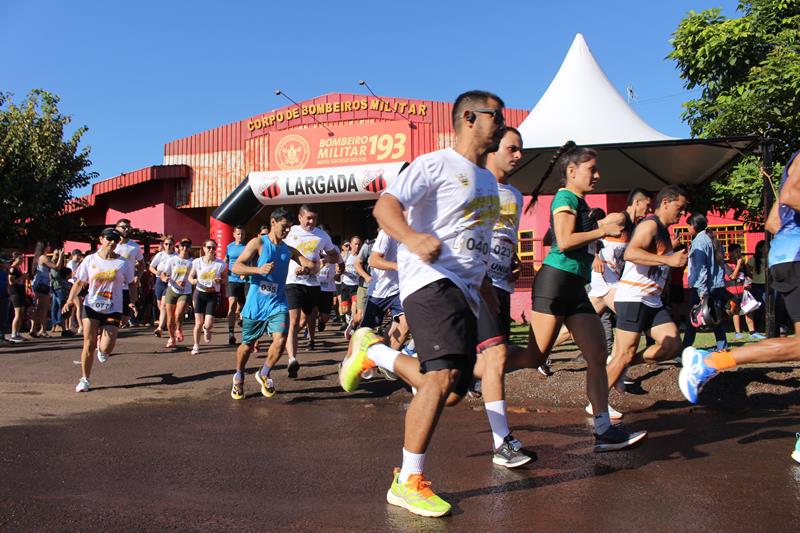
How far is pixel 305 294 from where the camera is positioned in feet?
30.2

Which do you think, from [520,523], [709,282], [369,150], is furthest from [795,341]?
[369,150]

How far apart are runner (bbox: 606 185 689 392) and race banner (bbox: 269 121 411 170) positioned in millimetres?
16016

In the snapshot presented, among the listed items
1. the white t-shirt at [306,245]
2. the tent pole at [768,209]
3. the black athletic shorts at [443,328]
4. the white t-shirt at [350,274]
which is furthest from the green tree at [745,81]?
the black athletic shorts at [443,328]

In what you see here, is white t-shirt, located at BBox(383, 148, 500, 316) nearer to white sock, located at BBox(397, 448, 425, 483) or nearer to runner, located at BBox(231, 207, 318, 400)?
white sock, located at BBox(397, 448, 425, 483)

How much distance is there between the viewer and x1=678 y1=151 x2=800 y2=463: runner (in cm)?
422

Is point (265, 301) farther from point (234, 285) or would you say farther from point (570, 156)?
point (234, 285)

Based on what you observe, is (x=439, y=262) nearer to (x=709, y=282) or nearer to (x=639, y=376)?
(x=639, y=376)

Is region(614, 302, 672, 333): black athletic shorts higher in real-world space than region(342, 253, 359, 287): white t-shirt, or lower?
lower

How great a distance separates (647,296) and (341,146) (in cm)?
1719

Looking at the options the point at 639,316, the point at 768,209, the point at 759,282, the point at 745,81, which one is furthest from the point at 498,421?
the point at 745,81

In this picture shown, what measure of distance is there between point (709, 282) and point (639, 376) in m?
3.14

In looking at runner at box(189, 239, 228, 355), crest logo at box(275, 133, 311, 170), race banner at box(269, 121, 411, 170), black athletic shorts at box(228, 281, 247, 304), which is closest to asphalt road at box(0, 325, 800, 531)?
runner at box(189, 239, 228, 355)

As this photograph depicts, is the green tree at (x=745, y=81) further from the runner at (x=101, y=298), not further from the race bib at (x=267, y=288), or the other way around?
the runner at (x=101, y=298)

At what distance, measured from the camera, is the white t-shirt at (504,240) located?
17.0 ft
